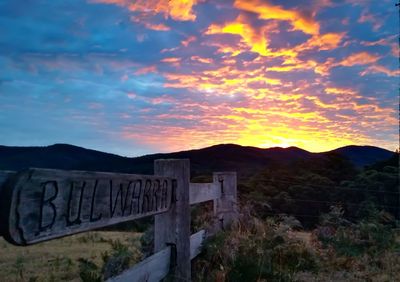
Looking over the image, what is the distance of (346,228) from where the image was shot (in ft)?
23.5

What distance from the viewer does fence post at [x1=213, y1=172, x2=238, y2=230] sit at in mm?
6383

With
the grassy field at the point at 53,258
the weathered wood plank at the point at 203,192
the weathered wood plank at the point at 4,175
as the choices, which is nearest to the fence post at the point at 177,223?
the weathered wood plank at the point at 203,192

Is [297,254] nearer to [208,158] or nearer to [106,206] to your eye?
[106,206]

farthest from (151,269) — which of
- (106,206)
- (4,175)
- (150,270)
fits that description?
(4,175)

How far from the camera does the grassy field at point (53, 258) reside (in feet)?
17.7

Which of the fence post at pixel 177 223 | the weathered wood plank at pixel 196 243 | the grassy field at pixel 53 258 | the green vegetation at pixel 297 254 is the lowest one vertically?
the grassy field at pixel 53 258

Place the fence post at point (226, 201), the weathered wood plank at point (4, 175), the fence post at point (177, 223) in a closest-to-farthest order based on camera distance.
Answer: the weathered wood plank at point (4, 175)
the fence post at point (177, 223)
the fence post at point (226, 201)

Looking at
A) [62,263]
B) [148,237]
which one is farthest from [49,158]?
[148,237]

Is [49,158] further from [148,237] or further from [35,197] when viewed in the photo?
[35,197]

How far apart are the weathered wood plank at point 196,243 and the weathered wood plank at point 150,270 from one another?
2.43ft

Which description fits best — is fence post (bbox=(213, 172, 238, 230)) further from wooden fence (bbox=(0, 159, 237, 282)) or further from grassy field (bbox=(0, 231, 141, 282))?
wooden fence (bbox=(0, 159, 237, 282))

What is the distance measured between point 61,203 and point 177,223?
2.19 m

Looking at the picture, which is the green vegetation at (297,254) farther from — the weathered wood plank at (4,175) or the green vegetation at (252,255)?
the weathered wood plank at (4,175)

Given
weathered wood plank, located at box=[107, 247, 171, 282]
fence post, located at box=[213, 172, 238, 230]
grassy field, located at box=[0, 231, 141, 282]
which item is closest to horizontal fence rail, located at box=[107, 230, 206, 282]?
weathered wood plank, located at box=[107, 247, 171, 282]
